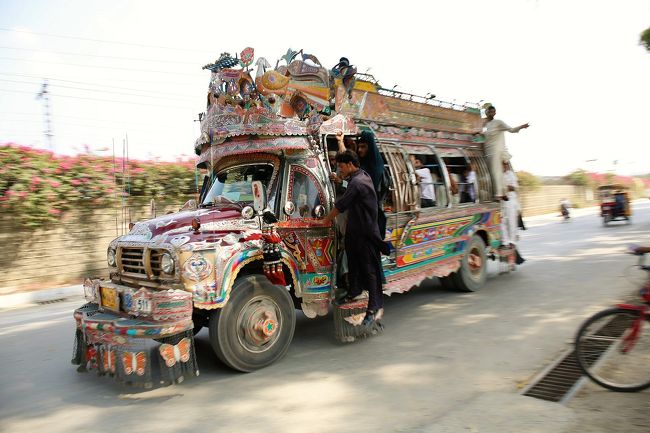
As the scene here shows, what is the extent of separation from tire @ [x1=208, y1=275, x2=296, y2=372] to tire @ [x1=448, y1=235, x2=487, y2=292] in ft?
13.4

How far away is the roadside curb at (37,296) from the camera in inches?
393

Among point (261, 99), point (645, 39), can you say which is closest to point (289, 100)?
point (261, 99)

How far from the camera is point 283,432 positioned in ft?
11.4

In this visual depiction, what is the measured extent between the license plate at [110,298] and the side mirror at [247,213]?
1.46 m

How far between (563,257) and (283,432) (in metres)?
9.93

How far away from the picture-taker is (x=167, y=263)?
4355 mm

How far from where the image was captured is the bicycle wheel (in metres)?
3.92

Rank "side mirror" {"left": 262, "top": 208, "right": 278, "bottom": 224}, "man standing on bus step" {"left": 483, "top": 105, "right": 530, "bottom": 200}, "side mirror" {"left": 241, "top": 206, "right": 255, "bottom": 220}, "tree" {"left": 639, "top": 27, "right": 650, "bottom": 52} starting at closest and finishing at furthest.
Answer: "side mirror" {"left": 262, "top": 208, "right": 278, "bottom": 224} → "side mirror" {"left": 241, "top": 206, "right": 255, "bottom": 220} → "man standing on bus step" {"left": 483, "top": 105, "right": 530, "bottom": 200} → "tree" {"left": 639, "top": 27, "right": 650, "bottom": 52}

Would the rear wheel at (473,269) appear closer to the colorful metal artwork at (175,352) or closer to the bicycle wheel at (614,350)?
the bicycle wheel at (614,350)

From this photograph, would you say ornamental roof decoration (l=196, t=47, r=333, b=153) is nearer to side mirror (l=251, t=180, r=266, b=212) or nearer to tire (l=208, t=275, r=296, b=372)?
side mirror (l=251, t=180, r=266, b=212)

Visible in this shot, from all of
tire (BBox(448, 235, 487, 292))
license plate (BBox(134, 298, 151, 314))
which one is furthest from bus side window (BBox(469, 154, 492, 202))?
license plate (BBox(134, 298, 151, 314))

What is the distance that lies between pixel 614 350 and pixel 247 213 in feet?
12.6

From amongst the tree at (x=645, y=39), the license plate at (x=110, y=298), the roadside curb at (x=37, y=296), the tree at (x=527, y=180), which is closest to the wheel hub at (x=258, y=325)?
the license plate at (x=110, y=298)

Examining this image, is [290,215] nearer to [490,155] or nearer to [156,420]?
[156,420]
